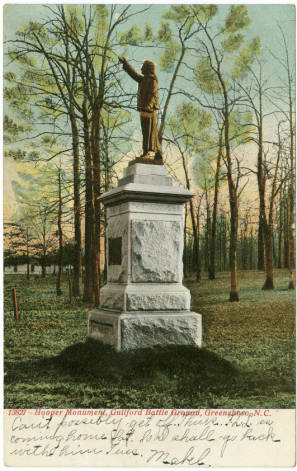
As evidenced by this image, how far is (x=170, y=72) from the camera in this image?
1513cm

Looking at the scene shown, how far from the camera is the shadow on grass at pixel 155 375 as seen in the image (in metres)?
6.30

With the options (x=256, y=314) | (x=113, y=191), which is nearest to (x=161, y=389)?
(x=113, y=191)

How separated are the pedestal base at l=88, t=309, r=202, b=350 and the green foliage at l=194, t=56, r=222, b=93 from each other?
8.96m

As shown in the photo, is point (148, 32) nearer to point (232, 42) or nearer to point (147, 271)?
point (232, 42)

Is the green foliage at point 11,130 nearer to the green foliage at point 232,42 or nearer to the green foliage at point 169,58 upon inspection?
the green foliage at point 169,58

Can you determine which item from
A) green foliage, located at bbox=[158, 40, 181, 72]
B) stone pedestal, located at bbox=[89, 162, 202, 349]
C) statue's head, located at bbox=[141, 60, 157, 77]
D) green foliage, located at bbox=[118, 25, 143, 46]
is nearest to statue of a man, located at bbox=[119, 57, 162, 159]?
statue's head, located at bbox=[141, 60, 157, 77]

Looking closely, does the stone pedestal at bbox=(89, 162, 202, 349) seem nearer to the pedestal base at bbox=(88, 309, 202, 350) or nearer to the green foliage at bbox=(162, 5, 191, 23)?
the pedestal base at bbox=(88, 309, 202, 350)

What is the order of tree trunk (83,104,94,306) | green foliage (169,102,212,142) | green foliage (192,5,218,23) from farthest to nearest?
green foliage (169,102,212,142) < tree trunk (83,104,94,306) < green foliage (192,5,218,23)

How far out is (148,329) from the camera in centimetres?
707

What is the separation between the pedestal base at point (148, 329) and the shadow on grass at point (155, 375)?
135mm

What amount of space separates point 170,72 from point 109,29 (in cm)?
305

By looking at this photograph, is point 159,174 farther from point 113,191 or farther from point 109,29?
point 109,29

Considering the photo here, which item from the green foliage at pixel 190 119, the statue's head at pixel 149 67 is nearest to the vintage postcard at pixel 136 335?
the statue's head at pixel 149 67

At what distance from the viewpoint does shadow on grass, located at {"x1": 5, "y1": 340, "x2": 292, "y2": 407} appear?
630cm
